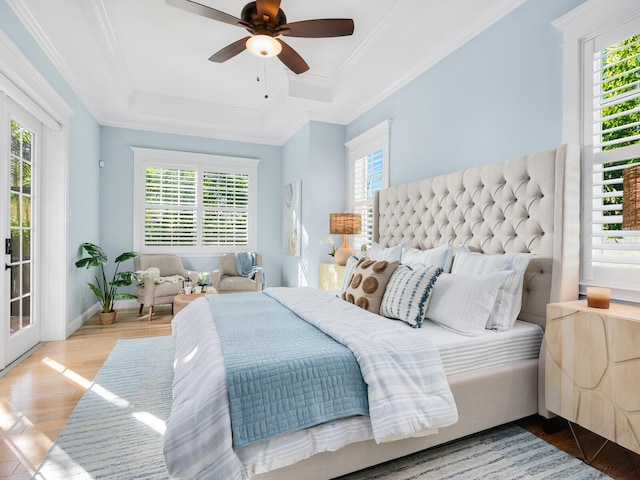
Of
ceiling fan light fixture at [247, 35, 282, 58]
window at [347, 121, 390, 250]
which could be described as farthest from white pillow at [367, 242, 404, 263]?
ceiling fan light fixture at [247, 35, 282, 58]

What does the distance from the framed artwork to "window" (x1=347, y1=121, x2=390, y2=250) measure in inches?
31.5

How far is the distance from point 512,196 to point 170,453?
93.7 inches

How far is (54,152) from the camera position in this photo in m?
3.53

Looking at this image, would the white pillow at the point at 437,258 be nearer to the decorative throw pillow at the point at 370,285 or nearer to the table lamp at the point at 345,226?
the decorative throw pillow at the point at 370,285

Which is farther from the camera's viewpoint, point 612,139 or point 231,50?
point 231,50

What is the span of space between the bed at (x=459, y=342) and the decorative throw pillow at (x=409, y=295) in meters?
0.11

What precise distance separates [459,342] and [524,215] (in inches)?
40.9

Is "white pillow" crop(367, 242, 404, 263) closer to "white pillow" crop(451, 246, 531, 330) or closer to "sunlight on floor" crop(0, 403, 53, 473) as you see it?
"white pillow" crop(451, 246, 531, 330)

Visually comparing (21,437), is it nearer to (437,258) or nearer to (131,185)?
(437,258)

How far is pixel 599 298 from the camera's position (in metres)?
1.72

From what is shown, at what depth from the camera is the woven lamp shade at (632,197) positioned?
1.44 metres

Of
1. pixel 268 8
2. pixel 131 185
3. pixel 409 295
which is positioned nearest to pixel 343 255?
pixel 409 295

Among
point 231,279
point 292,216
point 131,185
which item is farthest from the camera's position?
point 292,216

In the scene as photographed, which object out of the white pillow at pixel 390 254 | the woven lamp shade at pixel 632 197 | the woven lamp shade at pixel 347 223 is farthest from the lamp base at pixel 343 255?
the woven lamp shade at pixel 632 197
